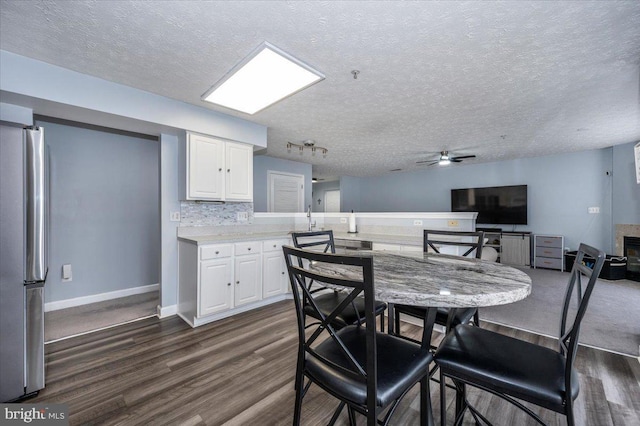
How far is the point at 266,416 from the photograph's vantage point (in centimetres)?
152

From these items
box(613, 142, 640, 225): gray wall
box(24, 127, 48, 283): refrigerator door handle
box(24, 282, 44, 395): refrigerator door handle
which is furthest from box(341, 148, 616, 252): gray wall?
box(24, 282, 44, 395): refrigerator door handle

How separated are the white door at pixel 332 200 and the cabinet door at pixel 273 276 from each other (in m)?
6.21

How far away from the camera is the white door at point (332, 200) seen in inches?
376

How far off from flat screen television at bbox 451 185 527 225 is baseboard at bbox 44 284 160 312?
6.77m

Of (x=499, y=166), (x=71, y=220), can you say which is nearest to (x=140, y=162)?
(x=71, y=220)

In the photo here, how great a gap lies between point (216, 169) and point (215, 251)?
3.17ft

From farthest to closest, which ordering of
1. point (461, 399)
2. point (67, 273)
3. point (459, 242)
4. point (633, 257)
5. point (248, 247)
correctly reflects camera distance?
1. point (633, 257)
2. point (67, 273)
3. point (248, 247)
4. point (459, 242)
5. point (461, 399)

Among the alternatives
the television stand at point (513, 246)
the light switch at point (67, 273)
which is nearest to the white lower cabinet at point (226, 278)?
the light switch at point (67, 273)

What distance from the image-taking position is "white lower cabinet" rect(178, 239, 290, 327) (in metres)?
2.71

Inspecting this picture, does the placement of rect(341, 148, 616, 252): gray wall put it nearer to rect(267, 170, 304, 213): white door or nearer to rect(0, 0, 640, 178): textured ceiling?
rect(0, 0, 640, 178): textured ceiling

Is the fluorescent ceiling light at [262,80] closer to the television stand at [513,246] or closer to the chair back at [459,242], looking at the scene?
the chair back at [459,242]

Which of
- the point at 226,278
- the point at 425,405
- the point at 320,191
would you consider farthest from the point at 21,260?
the point at 320,191

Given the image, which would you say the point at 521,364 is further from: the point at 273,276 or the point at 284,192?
the point at 284,192

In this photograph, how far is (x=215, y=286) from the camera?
9.13 ft
